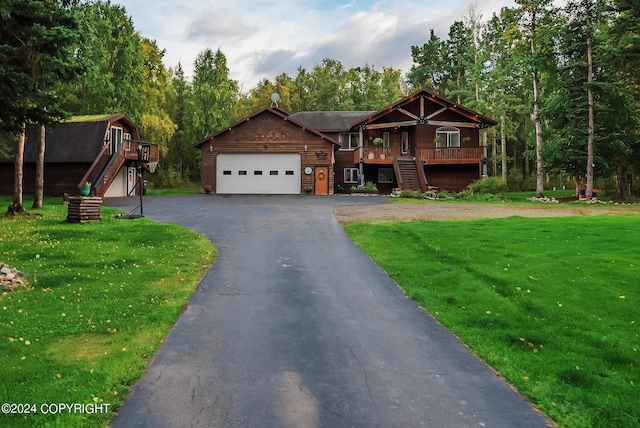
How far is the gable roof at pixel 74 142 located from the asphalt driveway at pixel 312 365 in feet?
83.6

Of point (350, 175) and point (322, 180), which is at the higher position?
point (350, 175)

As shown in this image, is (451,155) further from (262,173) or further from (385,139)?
(262,173)

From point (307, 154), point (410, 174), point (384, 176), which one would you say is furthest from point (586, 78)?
point (307, 154)

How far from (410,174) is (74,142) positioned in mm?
24002

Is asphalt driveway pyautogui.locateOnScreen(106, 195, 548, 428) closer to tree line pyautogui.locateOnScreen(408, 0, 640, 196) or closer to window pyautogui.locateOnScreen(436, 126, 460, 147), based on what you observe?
tree line pyautogui.locateOnScreen(408, 0, 640, 196)

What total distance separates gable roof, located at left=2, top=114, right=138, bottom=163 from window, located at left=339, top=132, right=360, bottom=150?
702 inches

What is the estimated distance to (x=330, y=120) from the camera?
40094 millimetres

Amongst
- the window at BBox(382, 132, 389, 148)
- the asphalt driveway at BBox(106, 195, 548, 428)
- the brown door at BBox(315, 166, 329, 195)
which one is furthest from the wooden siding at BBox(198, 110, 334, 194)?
the asphalt driveway at BBox(106, 195, 548, 428)

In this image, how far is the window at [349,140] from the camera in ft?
126

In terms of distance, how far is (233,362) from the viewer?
4973 mm

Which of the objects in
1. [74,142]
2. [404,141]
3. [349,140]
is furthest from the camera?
[349,140]

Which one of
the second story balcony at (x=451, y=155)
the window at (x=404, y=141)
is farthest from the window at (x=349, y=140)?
the second story balcony at (x=451, y=155)

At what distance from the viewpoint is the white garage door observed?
33156 millimetres

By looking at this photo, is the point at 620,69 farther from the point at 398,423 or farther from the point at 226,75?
the point at 226,75
